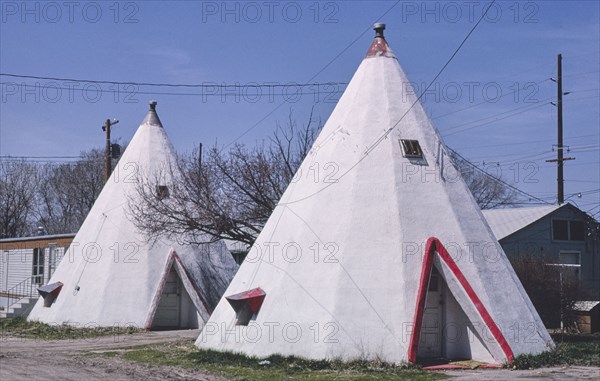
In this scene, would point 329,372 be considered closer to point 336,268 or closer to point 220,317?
point 336,268

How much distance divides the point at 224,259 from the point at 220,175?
2920 millimetres

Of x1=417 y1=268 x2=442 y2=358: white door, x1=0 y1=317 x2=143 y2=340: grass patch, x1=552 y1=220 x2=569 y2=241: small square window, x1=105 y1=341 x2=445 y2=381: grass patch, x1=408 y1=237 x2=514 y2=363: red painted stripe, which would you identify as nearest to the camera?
x1=105 y1=341 x2=445 y2=381: grass patch

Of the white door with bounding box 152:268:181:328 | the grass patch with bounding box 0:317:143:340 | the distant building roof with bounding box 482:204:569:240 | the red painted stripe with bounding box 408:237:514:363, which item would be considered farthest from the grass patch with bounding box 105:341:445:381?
the distant building roof with bounding box 482:204:569:240

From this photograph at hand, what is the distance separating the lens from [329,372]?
13.3 meters

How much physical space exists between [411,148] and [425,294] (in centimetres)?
316

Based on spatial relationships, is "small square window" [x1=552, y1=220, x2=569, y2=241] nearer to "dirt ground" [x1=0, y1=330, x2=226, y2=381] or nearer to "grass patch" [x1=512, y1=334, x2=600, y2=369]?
"grass patch" [x1=512, y1=334, x2=600, y2=369]

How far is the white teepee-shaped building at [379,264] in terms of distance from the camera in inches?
557

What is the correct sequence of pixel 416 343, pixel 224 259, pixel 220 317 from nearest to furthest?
pixel 416 343, pixel 220 317, pixel 224 259

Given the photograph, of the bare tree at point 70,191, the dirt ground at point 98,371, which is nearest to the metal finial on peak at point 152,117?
the dirt ground at point 98,371

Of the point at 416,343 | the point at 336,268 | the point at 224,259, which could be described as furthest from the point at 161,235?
the point at 416,343

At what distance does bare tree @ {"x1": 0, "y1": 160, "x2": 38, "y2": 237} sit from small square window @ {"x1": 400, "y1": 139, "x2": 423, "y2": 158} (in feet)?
148

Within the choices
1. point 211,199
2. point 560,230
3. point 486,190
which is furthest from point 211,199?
point 486,190

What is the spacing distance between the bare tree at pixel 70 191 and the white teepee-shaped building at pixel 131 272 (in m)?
30.9

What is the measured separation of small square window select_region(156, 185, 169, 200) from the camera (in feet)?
76.6
